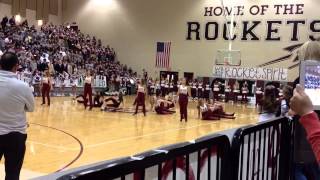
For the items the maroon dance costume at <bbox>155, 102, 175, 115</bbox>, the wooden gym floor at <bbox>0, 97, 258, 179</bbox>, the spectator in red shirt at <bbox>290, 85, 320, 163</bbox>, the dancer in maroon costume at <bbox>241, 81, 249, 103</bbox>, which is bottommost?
the wooden gym floor at <bbox>0, 97, 258, 179</bbox>

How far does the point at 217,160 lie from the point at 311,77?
1139 mm

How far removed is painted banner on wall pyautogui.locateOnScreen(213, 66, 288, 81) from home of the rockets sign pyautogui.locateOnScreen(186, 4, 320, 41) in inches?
77.7

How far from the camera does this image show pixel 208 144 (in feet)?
8.28

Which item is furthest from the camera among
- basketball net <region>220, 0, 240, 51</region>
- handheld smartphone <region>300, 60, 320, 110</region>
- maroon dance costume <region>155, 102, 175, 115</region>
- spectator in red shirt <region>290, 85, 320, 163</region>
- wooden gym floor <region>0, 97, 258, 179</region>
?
basketball net <region>220, 0, 240, 51</region>

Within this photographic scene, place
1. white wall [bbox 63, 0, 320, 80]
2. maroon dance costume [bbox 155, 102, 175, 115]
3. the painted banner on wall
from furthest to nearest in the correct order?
1. white wall [bbox 63, 0, 320, 80]
2. the painted banner on wall
3. maroon dance costume [bbox 155, 102, 175, 115]

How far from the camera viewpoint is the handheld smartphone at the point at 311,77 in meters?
3.35

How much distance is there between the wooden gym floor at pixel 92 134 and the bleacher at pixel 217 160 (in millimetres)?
4405

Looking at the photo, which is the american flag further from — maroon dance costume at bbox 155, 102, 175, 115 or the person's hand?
the person's hand

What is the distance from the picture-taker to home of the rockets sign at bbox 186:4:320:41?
91.7ft

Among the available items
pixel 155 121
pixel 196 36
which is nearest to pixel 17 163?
pixel 155 121

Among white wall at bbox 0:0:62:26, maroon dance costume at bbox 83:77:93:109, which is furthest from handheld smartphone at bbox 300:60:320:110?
white wall at bbox 0:0:62:26

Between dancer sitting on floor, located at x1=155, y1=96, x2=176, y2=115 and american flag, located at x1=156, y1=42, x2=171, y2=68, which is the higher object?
american flag, located at x1=156, y1=42, x2=171, y2=68

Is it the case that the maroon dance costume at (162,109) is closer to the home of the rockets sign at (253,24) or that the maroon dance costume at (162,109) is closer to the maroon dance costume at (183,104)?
the maroon dance costume at (183,104)

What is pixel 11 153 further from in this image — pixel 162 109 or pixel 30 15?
pixel 30 15
